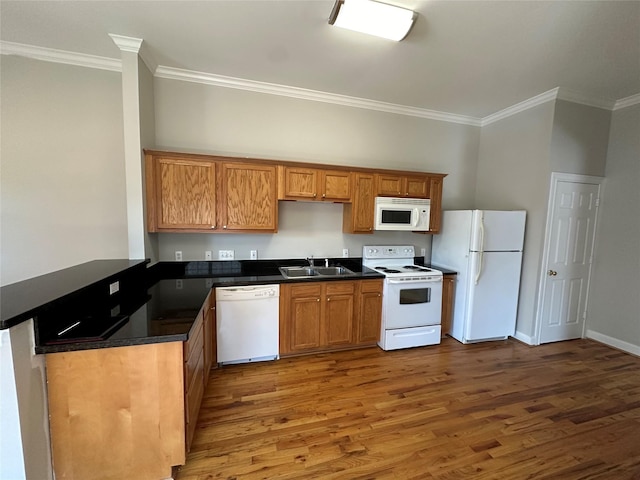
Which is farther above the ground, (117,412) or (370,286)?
(370,286)

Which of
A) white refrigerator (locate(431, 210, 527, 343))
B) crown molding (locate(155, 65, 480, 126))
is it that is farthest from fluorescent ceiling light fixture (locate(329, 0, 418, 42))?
white refrigerator (locate(431, 210, 527, 343))

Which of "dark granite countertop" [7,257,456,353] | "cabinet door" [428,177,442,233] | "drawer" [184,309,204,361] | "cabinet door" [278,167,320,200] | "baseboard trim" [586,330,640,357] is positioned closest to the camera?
"dark granite countertop" [7,257,456,353]

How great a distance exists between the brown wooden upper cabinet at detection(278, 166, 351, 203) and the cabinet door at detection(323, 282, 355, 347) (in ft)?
3.24

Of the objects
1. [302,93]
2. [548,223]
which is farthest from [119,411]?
[548,223]

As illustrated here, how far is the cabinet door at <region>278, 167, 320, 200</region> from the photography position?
9.61ft

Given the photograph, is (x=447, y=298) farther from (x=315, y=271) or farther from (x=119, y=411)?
(x=119, y=411)

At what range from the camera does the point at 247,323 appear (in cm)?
271

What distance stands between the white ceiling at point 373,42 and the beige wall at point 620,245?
1.67 ft

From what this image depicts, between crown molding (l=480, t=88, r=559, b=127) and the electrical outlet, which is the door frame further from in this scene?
the electrical outlet

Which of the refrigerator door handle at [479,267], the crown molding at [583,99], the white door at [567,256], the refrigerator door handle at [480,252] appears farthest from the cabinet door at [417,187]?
the crown molding at [583,99]

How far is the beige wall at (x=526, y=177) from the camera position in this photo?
323 centimetres

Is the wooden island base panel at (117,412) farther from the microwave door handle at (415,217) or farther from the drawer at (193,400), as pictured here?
the microwave door handle at (415,217)

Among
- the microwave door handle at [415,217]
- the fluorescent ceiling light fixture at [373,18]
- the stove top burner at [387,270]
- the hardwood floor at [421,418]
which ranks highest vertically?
the fluorescent ceiling light fixture at [373,18]

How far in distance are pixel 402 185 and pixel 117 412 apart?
10.6ft
